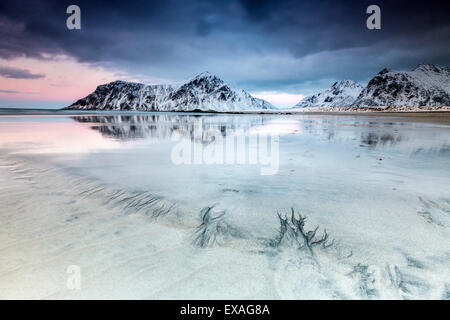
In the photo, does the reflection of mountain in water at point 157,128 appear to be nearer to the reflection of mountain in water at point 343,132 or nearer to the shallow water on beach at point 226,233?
the reflection of mountain in water at point 343,132

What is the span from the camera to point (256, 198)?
4.04 metres

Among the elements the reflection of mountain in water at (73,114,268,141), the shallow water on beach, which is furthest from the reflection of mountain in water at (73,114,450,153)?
the shallow water on beach

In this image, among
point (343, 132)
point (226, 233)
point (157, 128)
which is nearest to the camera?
point (226, 233)

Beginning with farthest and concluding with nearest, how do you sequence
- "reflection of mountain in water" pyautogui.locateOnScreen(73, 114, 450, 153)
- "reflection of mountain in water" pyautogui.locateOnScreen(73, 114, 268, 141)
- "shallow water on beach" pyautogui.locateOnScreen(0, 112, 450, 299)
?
"reflection of mountain in water" pyautogui.locateOnScreen(73, 114, 268, 141) < "reflection of mountain in water" pyautogui.locateOnScreen(73, 114, 450, 153) < "shallow water on beach" pyautogui.locateOnScreen(0, 112, 450, 299)

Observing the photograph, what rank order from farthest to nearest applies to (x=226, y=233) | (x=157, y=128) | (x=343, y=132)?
(x=157, y=128), (x=343, y=132), (x=226, y=233)

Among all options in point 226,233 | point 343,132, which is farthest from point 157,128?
point 226,233

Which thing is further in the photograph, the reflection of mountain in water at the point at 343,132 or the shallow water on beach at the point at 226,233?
the reflection of mountain in water at the point at 343,132

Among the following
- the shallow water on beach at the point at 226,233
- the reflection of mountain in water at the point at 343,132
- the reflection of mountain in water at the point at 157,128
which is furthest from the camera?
the reflection of mountain in water at the point at 157,128

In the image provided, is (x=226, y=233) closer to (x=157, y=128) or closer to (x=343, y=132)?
(x=343, y=132)

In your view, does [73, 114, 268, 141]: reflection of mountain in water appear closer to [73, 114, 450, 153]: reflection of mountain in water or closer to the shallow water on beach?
[73, 114, 450, 153]: reflection of mountain in water

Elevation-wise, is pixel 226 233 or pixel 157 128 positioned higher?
pixel 157 128

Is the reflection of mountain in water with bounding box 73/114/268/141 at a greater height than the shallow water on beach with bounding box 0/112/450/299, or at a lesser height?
greater

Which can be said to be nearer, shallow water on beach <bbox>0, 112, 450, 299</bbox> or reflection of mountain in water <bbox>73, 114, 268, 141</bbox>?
shallow water on beach <bbox>0, 112, 450, 299</bbox>

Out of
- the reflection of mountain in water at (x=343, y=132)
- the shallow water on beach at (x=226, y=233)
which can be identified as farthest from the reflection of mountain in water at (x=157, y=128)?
the shallow water on beach at (x=226, y=233)
